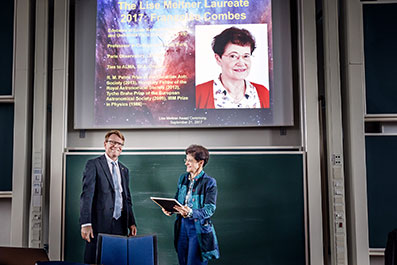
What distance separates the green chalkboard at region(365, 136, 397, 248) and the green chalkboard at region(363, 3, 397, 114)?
33 cm

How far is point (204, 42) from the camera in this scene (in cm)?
406

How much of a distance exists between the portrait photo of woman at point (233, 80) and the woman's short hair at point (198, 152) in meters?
0.44

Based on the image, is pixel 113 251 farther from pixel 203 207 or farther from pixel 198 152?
pixel 198 152

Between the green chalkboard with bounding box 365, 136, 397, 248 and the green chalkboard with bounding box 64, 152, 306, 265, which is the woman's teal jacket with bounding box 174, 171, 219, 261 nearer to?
the green chalkboard with bounding box 64, 152, 306, 265

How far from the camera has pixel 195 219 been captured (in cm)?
375

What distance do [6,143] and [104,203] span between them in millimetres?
1212

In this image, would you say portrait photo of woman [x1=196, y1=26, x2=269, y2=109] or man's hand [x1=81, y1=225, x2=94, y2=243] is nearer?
man's hand [x1=81, y1=225, x2=94, y2=243]

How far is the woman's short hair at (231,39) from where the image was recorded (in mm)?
4051

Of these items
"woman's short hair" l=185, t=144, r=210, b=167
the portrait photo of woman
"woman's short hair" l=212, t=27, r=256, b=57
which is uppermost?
"woman's short hair" l=212, t=27, r=256, b=57

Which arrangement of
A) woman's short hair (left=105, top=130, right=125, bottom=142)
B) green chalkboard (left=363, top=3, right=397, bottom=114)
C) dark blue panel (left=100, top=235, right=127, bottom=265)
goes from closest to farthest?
dark blue panel (left=100, top=235, right=127, bottom=265) < green chalkboard (left=363, top=3, right=397, bottom=114) < woman's short hair (left=105, top=130, right=125, bottom=142)

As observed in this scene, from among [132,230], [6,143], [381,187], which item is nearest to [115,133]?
[132,230]

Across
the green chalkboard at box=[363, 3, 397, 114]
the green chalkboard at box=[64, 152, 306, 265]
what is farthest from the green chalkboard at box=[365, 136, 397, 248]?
the green chalkboard at box=[64, 152, 306, 265]

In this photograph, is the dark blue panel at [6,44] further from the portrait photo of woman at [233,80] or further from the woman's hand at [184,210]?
the woman's hand at [184,210]

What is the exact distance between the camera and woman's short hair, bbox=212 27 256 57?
4.05 meters
